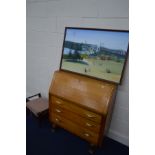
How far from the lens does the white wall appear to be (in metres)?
1.87

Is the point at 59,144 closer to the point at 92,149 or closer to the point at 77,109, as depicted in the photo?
the point at 92,149

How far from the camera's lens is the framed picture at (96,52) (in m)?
1.86

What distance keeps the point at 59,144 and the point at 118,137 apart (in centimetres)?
80

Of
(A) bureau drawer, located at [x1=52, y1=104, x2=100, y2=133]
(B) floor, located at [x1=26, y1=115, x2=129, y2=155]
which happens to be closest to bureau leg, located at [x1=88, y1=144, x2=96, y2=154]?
(B) floor, located at [x1=26, y1=115, x2=129, y2=155]

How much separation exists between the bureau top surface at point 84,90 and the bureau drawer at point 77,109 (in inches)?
2.3

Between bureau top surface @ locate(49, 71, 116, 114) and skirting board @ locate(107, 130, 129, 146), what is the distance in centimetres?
Result: 63

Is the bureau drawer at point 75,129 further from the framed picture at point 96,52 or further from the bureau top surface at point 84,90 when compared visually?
the framed picture at point 96,52

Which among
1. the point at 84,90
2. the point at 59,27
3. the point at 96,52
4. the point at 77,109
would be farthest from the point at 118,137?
the point at 59,27
